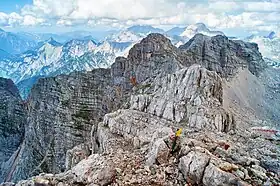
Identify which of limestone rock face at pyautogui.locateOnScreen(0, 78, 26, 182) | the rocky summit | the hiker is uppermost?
the hiker

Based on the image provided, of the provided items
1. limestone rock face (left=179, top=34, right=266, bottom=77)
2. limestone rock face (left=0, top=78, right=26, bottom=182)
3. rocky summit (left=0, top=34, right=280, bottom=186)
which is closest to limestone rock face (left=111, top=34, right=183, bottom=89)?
rocky summit (left=0, top=34, right=280, bottom=186)

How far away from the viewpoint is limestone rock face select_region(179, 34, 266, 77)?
13525 cm

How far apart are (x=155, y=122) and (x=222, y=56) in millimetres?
97319

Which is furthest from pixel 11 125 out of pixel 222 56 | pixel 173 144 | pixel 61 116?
pixel 173 144

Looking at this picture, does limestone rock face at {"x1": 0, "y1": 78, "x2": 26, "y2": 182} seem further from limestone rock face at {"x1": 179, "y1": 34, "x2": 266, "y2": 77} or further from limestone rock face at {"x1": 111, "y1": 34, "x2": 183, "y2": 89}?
limestone rock face at {"x1": 179, "y1": 34, "x2": 266, "y2": 77}

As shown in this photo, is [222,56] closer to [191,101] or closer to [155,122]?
[191,101]

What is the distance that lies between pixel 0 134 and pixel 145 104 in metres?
139

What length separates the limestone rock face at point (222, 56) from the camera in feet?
444

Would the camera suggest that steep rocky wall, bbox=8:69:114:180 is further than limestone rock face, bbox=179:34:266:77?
No

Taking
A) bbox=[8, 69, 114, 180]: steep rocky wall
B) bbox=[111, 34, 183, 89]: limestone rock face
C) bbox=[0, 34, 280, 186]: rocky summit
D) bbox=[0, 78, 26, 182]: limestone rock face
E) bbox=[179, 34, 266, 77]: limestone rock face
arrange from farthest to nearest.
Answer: bbox=[0, 78, 26, 182]: limestone rock face → bbox=[179, 34, 266, 77]: limestone rock face → bbox=[8, 69, 114, 180]: steep rocky wall → bbox=[111, 34, 183, 89]: limestone rock face → bbox=[0, 34, 280, 186]: rocky summit

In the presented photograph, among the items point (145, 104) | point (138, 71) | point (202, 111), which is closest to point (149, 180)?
point (202, 111)

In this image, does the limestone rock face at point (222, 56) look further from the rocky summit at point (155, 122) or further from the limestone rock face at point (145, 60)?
the limestone rock face at point (145, 60)

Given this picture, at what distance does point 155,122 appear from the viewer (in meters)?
50.6

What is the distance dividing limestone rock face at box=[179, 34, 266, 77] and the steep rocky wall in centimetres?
3414
